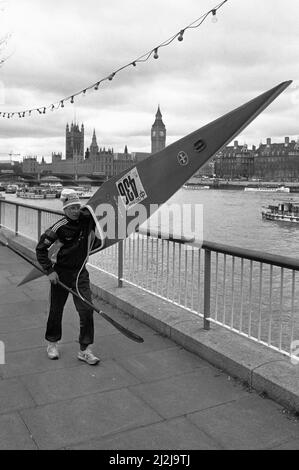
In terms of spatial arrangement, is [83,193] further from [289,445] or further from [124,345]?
[289,445]

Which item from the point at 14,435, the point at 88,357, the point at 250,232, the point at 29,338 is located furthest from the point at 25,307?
the point at 250,232

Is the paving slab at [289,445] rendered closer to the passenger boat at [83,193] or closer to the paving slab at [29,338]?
the paving slab at [29,338]

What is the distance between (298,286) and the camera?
17.5m

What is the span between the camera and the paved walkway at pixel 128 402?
3016mm

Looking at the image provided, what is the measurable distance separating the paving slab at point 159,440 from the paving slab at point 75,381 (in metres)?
0.69

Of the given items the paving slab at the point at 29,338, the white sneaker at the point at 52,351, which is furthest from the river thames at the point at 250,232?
the white sneaker at the point at 52,351

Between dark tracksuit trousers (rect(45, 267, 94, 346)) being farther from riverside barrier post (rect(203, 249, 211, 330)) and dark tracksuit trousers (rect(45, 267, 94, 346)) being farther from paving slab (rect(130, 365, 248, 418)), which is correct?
riverside barrier post (rect(203, 249, 211, 330))

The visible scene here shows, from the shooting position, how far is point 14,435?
120 inches

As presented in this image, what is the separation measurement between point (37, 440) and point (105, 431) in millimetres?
426

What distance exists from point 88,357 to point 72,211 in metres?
1.30

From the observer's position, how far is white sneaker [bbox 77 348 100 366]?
426 centimetres

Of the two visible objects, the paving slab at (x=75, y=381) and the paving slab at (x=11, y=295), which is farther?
the paving slab at (x=11, y=295)

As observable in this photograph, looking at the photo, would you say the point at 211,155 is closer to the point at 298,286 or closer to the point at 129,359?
the point at 129,359
